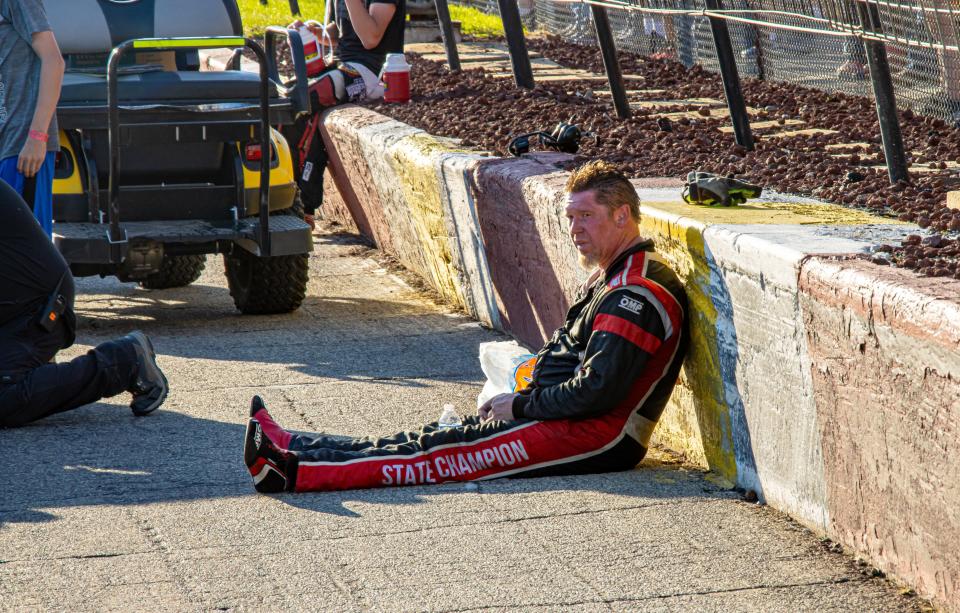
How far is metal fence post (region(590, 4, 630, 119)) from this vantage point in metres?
9.05

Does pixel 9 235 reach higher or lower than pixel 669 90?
higher

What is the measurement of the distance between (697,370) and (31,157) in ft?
10.1

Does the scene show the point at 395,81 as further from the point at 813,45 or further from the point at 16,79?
the point at 16,79

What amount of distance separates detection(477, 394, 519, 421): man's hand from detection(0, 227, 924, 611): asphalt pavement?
0.72 feet

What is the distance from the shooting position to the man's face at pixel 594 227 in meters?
4.95

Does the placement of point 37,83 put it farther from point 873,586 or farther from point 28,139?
point 873,586

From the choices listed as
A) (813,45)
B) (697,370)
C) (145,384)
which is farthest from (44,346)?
(813,45)

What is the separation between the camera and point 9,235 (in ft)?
18.5

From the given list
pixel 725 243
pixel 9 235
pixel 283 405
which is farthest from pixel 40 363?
pixel 725 243

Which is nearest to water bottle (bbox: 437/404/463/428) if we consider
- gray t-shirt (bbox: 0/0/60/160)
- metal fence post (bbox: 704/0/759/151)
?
gray t-shirt (bbox: 0/0/60/160)

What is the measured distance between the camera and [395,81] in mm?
10406

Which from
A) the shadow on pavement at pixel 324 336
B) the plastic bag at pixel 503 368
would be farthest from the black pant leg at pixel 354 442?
the shadow on pavement at pixel 324 336

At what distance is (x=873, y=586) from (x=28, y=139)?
13.3 ft

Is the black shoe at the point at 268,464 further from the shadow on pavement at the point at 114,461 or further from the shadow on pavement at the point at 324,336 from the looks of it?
the shadow on pavement at the point at 324,336
